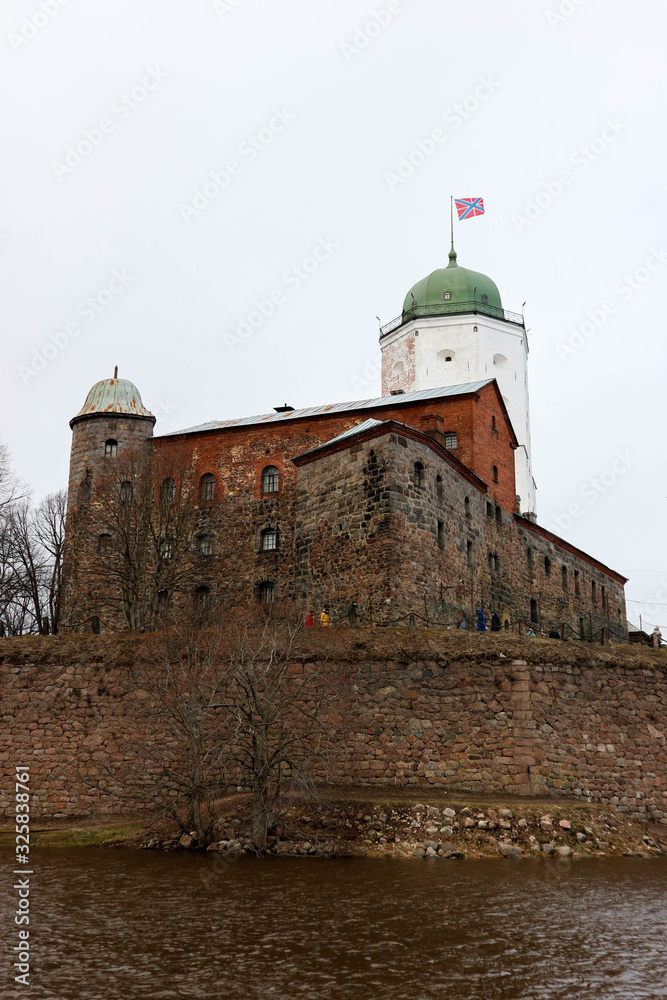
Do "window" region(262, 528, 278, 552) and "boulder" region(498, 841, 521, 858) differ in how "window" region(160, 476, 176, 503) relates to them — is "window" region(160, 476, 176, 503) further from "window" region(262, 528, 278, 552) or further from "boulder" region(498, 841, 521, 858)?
"boulder" region(498, 841, 521, 858)

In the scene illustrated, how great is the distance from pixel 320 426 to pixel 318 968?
29031 millimetres

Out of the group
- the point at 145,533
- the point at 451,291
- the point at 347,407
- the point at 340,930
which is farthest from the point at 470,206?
the point at 340,930

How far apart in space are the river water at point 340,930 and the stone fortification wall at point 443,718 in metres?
3.49

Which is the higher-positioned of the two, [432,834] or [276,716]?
[276,716]

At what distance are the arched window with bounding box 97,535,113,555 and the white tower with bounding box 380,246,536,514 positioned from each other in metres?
25.9

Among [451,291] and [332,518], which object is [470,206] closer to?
[451,291]

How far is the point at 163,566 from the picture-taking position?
36.1m

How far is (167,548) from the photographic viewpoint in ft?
119

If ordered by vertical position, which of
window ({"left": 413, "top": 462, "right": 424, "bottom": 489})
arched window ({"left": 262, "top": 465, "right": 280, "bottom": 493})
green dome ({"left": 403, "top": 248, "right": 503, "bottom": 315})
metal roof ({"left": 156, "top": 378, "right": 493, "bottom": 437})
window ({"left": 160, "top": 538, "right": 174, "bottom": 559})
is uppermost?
green dome ({"left": 403, "top": 248, "right": 503, "bottom": 315})

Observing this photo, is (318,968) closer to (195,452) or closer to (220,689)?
(220,689)

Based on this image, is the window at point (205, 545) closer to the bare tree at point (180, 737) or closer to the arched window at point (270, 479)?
the arched window at point (270, 479)

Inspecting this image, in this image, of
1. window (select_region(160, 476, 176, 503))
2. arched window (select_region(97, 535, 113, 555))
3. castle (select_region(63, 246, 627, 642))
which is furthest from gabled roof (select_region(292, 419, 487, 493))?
arched window (select_region(97, 535, 113, 555))

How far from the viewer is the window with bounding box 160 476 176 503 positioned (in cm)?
3744

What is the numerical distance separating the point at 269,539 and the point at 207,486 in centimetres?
479
